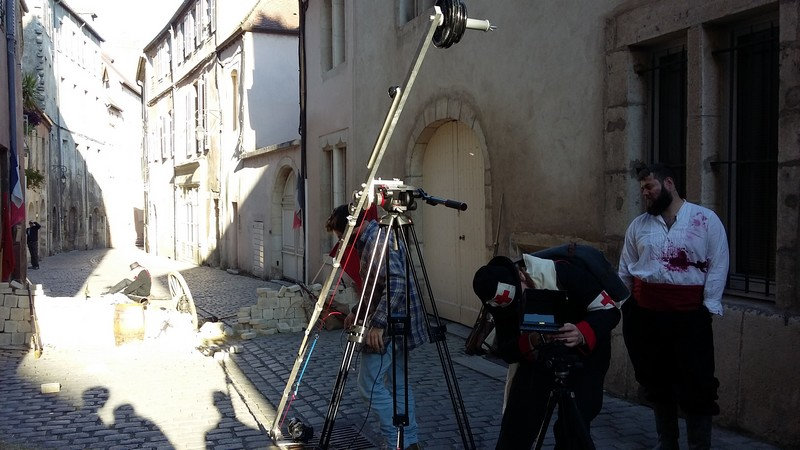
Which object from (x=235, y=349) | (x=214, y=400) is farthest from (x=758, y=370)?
(x=235, y=349)

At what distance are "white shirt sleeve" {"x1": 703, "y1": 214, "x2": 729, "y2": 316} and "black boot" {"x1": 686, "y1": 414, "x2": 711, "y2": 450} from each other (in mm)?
592

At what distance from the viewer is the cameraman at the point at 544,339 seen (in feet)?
9.71

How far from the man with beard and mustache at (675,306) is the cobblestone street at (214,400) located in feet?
2.71

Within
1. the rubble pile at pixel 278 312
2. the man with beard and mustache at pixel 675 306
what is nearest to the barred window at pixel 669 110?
the man with beard and mustache at pixel 675 306

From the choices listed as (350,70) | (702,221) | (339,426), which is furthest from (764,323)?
(350,70)

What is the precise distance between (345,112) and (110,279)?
9.87 meters

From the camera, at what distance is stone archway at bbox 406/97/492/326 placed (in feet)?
29.0

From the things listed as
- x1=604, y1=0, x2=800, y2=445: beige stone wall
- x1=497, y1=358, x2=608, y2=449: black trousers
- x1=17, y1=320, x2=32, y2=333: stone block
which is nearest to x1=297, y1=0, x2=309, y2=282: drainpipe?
x1=17, y1=320, x2=32, y2=333: stone block

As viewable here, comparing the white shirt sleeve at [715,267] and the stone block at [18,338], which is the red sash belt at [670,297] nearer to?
the white shirt sleeve at [715,267]

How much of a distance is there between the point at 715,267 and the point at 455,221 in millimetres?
5506

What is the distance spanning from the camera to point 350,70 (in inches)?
495

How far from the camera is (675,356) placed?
13.7 feet

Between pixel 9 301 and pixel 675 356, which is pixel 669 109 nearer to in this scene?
pixel 675 356

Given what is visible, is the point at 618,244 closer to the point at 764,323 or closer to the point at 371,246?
the point at 764,323
